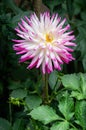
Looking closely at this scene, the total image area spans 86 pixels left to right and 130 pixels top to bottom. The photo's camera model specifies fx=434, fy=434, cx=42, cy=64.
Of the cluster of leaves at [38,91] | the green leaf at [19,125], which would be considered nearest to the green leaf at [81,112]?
the cluster of leaves at [38,91]

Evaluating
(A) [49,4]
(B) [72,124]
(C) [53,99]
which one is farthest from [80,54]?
(B) [72,124]

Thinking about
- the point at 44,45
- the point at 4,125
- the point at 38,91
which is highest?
the point at 44,45

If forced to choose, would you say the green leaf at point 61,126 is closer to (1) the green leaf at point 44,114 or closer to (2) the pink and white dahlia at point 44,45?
(1) the green leaf at point 44,114

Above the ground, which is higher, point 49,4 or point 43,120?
point 49,4

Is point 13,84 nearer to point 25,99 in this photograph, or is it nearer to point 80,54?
point 25,99

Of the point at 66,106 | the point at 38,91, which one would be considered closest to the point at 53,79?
the point at 38,91

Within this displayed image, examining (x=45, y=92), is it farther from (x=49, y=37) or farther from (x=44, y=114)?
(x=49, y=37)
